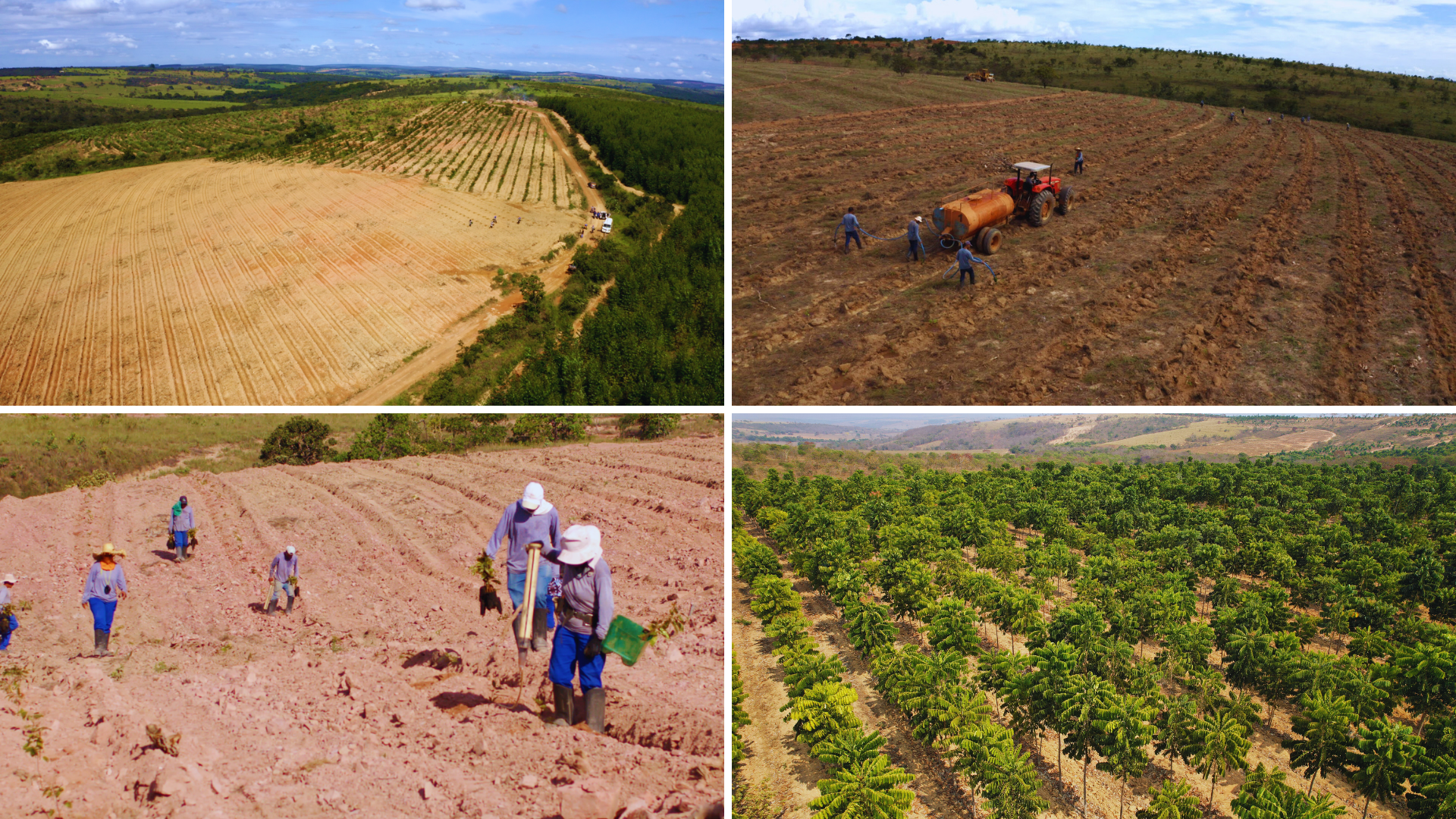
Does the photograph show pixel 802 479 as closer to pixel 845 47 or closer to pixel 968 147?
pixel 968 147

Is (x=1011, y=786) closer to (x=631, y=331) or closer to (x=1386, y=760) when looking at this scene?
(x=1386, y=760)

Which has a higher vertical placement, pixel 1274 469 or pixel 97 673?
pixel 97 673

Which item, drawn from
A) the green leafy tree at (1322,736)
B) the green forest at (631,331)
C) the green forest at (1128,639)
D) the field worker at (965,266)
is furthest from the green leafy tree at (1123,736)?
the green forest at (631,331)

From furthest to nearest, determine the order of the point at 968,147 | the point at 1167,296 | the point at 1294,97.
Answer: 1. the point at 1294,97
2. the point at 968,147
3. the point at 1167,296

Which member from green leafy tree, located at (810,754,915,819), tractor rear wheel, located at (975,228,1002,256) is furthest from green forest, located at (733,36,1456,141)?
green leafy tree, located at (810,754,915,819)

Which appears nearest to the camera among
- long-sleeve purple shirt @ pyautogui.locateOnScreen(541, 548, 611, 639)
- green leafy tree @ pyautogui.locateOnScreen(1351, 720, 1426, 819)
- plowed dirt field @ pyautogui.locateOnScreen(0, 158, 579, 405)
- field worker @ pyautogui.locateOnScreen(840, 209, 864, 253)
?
long-sleeve purple shirt @ pyautogui.locateOnScreen(541, 548, 611, 639)

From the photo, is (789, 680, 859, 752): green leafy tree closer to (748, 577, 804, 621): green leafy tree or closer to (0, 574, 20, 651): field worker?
(748, 577, 804, 621): green leafy tree

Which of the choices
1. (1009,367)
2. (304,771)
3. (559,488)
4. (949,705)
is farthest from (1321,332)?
(304,771)
